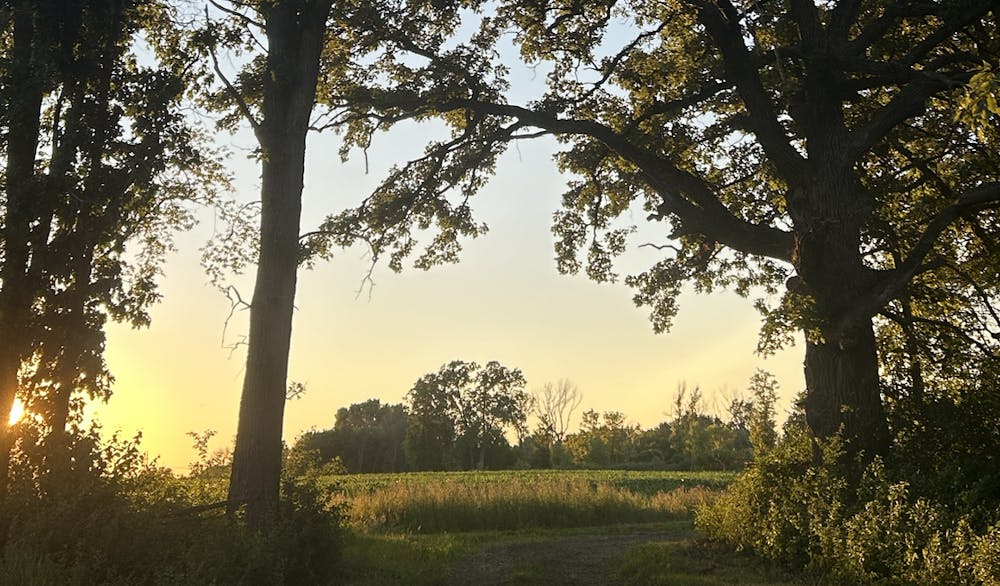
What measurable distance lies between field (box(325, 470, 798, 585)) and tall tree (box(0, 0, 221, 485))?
4792 millimetres

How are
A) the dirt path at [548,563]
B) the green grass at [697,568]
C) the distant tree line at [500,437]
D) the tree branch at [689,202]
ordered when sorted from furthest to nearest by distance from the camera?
the distant tree line at [500,437], the tree branch at [689,202], the dirt path at [548,563], the green grass at [697,568]

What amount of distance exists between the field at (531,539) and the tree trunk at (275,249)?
1.66m

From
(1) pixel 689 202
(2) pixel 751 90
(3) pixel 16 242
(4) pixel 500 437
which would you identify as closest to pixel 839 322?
(1) pixel 689 202

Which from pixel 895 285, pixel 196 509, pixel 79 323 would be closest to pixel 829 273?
pixel 895 285

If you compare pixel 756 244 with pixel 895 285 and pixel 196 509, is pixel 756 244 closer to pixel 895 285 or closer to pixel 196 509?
pixel 895 285

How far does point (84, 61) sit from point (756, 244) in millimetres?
12629

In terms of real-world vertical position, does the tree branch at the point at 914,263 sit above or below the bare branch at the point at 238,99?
below

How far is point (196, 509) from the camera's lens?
8.56 m

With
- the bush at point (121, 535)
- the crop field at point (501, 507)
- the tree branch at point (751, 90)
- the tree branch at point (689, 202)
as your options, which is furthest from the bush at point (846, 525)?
the bush at point (121, 535)

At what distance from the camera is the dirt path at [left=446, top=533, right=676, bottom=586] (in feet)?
34.0

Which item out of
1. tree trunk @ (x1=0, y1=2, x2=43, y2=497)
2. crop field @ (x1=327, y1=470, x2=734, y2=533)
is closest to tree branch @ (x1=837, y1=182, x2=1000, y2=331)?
crop field @ (x1=327, y1=470, x2=734, y2=533)

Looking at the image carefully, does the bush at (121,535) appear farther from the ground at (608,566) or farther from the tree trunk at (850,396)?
the tree trunk at (850,396)

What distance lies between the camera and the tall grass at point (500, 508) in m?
18.6

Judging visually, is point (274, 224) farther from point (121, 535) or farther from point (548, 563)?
point (548, 563)
